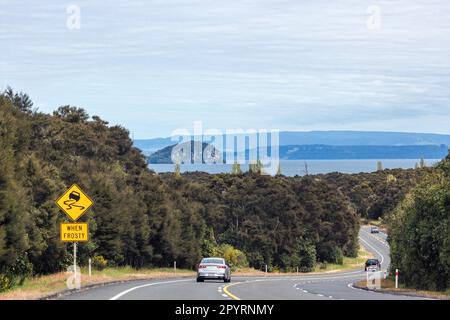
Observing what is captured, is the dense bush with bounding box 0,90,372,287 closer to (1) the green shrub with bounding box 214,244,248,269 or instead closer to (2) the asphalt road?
(1) the green shrub with bounding box 214,244,248,269

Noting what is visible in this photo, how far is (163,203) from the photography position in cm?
7425

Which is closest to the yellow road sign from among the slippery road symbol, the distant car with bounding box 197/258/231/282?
the slippery road symbol

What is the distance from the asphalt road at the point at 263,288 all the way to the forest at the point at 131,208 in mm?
4573

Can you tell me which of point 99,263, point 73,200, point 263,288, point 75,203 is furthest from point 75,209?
point 99,263

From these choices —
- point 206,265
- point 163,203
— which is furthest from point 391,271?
point 163,203

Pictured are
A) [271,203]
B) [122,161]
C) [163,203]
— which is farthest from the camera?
[271,203]

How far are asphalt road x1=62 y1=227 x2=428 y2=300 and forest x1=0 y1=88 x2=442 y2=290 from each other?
4.57 meters

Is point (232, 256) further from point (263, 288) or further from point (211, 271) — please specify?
point (263, 288)

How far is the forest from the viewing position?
135 feet

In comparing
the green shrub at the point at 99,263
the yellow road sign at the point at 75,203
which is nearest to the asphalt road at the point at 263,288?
the yellow road sign at the point at 75,203

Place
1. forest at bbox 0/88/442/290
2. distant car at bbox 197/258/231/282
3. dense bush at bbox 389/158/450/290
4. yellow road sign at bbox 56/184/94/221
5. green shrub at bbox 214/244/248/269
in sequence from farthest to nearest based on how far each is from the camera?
green shrub at bbox 214/244/248/269 < distant car at bbox 197/258/231/282 < dense bush at bbox 389/158/450/290 < forest at bbox 0/88/442/290 < yellow road sign at bbox 56/184/94/221

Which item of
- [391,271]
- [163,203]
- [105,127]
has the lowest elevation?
[391,271]
